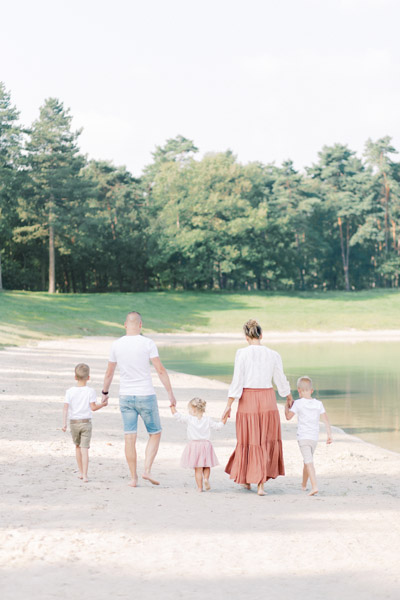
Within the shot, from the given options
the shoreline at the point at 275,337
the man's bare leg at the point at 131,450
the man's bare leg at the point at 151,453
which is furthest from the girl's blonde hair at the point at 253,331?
the shoreline at the point at 275,337

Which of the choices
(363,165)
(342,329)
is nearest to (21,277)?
(342,329)

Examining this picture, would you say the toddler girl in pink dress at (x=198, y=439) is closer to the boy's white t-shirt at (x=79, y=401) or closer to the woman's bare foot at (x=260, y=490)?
the woman's bare foot at (x=260, y=490)

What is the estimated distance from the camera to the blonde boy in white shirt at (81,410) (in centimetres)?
816

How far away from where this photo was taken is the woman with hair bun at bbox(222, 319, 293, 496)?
25.4 feet

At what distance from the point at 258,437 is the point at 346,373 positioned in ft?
53.1

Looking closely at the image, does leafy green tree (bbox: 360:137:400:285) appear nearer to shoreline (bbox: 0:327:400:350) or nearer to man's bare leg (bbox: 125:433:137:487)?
shoreline (bbox: 0:327:400:350)

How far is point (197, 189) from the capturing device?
70438 millimetres

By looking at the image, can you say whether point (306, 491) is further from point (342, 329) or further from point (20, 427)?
point (342, 329)

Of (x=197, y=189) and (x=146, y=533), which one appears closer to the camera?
(x=146, y=533)

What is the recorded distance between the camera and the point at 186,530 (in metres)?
6.38

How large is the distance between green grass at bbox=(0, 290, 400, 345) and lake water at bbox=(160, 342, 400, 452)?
9.99m

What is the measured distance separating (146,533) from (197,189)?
6536 cm

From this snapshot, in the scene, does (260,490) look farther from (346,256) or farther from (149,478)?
(346,256)

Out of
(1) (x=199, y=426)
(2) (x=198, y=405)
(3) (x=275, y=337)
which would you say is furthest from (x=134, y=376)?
(3) (x=275, y=337)
